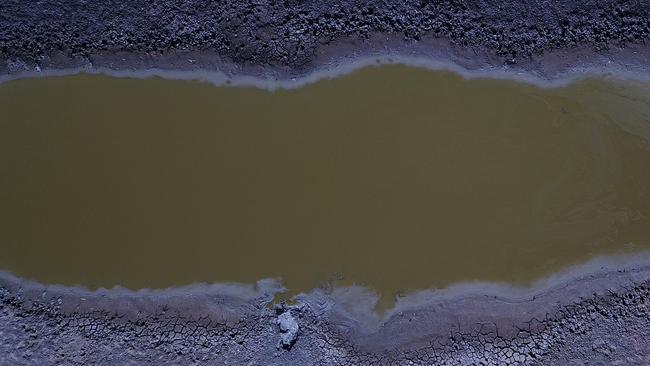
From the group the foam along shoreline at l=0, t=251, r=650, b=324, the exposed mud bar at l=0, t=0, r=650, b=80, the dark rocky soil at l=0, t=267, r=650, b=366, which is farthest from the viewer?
the exposed mud bar at l=0, t=0, r=650, b=80

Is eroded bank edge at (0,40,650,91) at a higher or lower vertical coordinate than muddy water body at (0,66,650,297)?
higher

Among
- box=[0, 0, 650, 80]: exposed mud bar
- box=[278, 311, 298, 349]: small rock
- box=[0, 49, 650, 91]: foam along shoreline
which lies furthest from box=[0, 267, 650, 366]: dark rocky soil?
box=[0, 0, 650, 80]: exposed mud bar

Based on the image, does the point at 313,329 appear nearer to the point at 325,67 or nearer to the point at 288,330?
the point at 288,330

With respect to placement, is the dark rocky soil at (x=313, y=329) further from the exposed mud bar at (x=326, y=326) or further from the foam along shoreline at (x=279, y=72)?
the foam along shoreline at (x=279, y=72)

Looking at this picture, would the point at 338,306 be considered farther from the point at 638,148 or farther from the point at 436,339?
the point at 638,148

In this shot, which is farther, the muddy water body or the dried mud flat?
the muddy water body

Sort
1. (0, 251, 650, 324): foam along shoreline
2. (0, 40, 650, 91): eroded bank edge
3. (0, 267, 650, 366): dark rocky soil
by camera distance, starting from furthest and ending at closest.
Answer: (0, 40, 650, 91): eroded bank edge
(0, 251, 650, 324): foam along shoreline
(0, 267, 650, 366): dark rocky soil

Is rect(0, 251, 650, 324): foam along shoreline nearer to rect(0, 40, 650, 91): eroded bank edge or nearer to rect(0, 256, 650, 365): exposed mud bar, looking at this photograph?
rect(0, 256, 650, 365): exposed mud bar

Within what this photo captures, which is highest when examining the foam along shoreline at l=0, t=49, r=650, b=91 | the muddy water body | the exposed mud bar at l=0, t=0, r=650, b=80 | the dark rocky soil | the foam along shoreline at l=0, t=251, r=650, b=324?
the exposed mud bar at l=0, t=0, r=650, b=80
